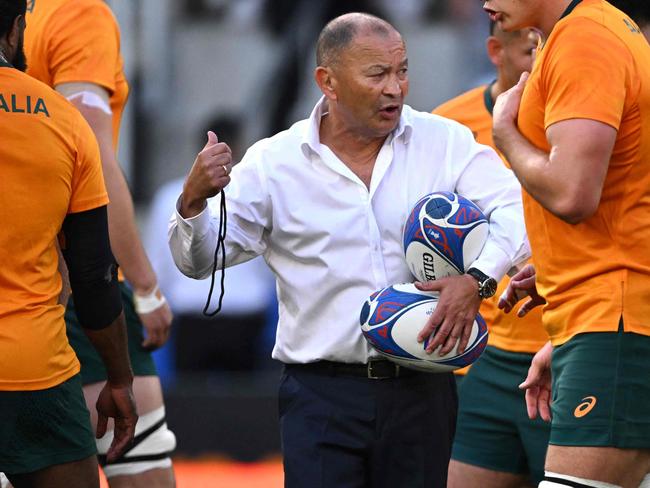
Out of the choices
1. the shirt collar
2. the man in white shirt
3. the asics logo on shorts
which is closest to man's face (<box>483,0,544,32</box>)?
the man in white shirt

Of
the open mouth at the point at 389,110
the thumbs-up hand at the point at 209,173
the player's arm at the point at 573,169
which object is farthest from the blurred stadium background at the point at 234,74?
the player's arm at the point at 573,169

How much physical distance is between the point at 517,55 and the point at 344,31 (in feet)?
4.27

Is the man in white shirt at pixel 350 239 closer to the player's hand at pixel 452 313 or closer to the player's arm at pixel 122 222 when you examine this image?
the player's hand at pixel 452 313

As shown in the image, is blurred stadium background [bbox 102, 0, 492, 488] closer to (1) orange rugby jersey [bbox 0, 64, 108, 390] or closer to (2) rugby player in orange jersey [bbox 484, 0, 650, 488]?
(1) orange rugby jersey [bbox 0, 64, 108, 390]

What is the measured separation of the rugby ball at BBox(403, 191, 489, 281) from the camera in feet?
14.1

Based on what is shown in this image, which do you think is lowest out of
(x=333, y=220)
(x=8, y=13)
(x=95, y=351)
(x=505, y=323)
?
(x=95, y=351)

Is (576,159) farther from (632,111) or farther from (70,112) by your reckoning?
(70,112)

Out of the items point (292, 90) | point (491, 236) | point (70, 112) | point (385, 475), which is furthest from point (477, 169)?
point (292, 90)

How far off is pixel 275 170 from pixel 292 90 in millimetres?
5171

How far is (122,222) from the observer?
17.3 ft

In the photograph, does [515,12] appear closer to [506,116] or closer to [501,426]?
[506,116]

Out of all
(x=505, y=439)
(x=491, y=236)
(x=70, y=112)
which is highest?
(x=70, y=112)

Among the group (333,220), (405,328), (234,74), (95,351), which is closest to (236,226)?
(333,220)

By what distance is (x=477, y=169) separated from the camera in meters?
4.62
